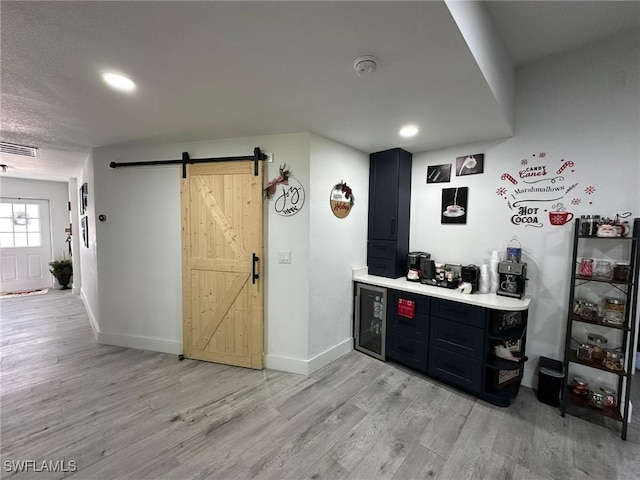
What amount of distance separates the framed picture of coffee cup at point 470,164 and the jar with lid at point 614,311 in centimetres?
149

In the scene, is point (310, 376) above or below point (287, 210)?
below

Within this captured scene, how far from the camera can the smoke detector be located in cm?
135

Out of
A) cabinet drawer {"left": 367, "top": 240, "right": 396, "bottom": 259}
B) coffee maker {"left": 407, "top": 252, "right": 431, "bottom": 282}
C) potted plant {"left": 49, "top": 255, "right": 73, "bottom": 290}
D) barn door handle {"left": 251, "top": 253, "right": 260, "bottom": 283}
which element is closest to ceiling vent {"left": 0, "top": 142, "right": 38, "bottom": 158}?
barn door handle {"left": 251, "top": 253, "right": 260, "bottom": 283}

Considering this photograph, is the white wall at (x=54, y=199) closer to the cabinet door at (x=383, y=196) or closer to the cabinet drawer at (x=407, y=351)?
the cabinet door at (x=383, y=196)

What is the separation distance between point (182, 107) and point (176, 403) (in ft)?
7.95

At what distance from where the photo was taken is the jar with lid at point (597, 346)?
2006 mm

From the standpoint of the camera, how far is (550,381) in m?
2.17

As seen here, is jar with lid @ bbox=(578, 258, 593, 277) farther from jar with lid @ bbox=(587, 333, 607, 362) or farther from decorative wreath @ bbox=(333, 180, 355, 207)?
decorative wreath @ bbox=(333, 180, 355, 207)

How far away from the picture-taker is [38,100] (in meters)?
1.91

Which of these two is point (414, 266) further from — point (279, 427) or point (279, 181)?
point (279, 427)

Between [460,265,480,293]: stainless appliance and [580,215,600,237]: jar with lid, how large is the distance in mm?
817

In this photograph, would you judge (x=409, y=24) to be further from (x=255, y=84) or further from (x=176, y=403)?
(x=176, y=403)

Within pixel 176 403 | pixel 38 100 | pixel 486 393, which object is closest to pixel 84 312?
pixel 176 403

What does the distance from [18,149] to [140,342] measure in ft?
9.35
